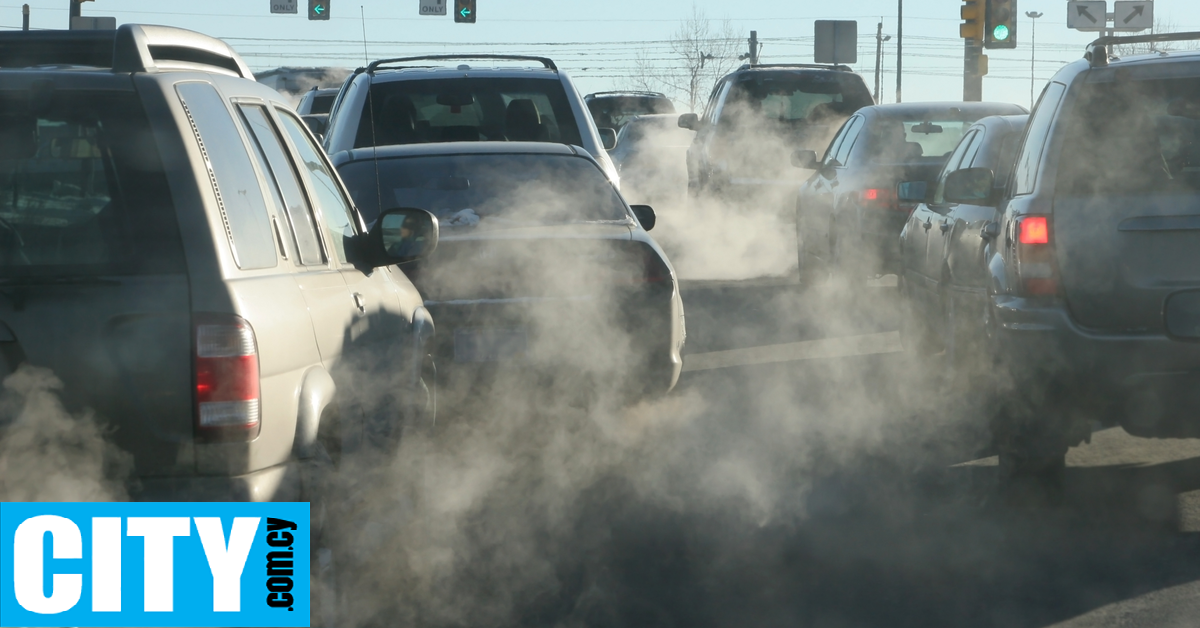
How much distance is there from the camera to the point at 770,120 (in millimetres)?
17484

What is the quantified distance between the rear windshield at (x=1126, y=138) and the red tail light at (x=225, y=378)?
334 centimetres

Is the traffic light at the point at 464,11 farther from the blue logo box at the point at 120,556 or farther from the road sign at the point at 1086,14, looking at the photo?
the blue logo box at the point at 120,556

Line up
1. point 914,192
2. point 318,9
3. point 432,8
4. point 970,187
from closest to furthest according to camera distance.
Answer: point 970,187 → point 914,192 → point 318,9 → point 432,8

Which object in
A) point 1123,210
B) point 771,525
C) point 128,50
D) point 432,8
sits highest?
point 432,8

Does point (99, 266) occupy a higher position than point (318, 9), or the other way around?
point (318, 9)

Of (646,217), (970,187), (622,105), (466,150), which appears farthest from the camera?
(622,105)

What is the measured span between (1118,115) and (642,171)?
1930 centimetres

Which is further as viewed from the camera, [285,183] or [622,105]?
[622,105]

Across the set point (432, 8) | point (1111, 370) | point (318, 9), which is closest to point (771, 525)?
point (1111, 370)

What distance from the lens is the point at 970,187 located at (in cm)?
641

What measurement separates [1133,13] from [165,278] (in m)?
24.6

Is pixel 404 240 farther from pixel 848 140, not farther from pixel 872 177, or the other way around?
pixel 848 140

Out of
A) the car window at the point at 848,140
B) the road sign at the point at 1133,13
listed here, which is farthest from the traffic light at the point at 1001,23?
the car window at the point at 848,140

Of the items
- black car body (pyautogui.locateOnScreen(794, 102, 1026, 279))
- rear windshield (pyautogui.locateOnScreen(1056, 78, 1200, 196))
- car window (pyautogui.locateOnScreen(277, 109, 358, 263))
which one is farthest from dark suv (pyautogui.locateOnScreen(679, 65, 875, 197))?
A: car window (pyautogui.locateOnScreen(277, 109, 358, 263))
